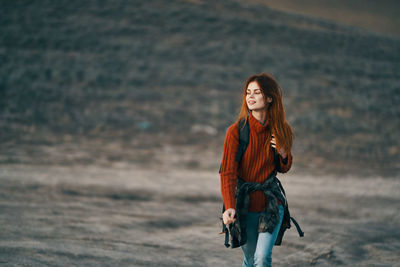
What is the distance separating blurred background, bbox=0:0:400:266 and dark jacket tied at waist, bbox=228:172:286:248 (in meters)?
2.61

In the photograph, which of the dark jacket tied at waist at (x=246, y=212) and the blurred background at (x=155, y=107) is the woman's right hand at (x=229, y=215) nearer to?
the dark jacket tied at waist at (x=246, y=212)

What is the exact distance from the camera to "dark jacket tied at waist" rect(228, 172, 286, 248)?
11.0ft

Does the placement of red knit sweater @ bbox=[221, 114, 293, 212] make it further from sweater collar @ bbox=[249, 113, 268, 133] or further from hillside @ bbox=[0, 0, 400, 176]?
hillside @ bbox=[0, 0, 400, 176]

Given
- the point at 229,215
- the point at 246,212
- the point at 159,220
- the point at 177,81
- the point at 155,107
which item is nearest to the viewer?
the point at 229,215

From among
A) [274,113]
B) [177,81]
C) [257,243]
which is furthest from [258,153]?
[177,81]

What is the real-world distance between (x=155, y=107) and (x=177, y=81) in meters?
3.55

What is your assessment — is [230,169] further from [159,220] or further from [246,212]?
[159,220]

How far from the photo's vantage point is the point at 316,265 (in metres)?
5.94

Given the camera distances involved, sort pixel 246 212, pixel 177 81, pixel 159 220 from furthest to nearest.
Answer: pixel 177 81 < pixel 159 220 < pixel 246 212

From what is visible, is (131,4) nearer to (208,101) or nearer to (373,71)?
(208,101)

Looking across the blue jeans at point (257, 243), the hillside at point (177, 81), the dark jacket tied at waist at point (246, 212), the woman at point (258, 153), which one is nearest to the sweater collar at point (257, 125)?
the woman at point (258, 153)

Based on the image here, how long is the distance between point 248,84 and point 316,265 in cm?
324

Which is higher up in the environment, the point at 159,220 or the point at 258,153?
the point at 258,153

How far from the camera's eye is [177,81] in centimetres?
2630
